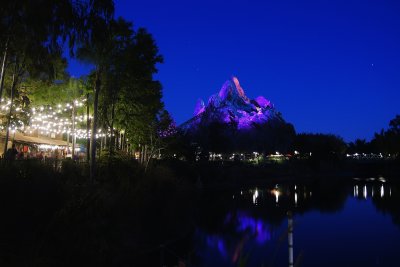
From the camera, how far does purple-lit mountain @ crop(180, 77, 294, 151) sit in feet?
288

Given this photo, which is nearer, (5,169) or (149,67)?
(5,169)

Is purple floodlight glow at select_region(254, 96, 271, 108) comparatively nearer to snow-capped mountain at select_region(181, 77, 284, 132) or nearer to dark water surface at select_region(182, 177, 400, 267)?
snow-capped mountain at select_region(181, 77, 284, 132)

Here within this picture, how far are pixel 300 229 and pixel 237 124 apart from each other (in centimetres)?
8800

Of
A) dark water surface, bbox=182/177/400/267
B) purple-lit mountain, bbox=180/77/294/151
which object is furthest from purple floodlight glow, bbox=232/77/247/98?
dark water surface, bbox=182/177/400/267

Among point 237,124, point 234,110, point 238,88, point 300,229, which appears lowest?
point 300,229

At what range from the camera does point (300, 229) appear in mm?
31094

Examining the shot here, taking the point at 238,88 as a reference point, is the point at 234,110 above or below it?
below

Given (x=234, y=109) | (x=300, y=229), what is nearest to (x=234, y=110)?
(x=234, y=109)

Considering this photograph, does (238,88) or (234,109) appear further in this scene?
(238,88)

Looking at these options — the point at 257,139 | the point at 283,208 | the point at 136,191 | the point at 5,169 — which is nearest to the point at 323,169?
the point at 257,139

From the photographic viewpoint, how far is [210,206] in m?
40.5

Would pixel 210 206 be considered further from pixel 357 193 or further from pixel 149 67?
pixel 357 193

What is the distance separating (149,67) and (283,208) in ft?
71.3

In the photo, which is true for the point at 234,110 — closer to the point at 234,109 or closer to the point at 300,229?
the point at 234,109
